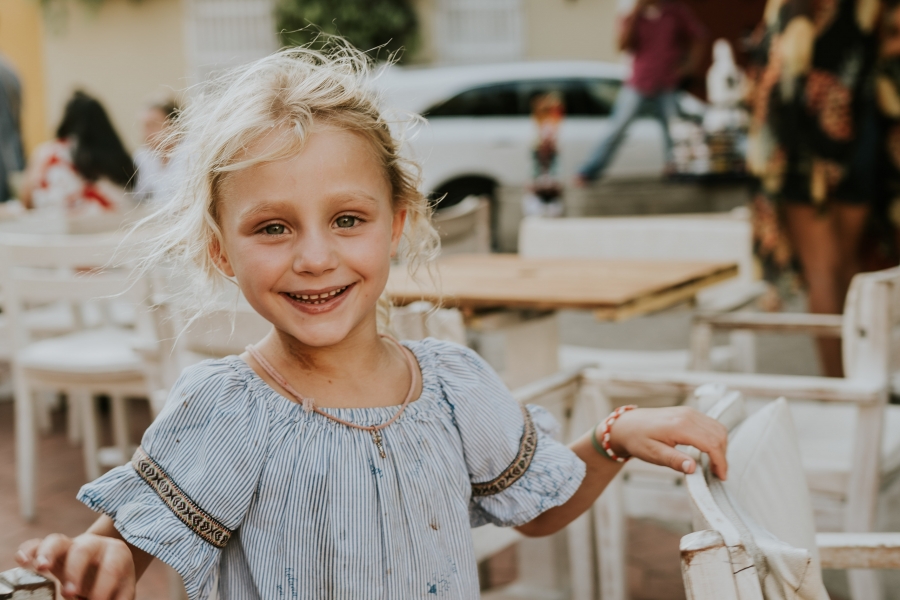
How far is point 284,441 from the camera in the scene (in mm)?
1187

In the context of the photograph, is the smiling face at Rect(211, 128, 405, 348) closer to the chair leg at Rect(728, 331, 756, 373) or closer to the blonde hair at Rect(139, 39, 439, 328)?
the blonde hair at Rect(139, 39, 439, 328)

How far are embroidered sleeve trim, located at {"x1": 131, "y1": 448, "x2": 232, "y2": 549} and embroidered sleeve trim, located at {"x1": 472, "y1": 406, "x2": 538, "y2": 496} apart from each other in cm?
36

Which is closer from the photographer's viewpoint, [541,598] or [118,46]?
[541,598]

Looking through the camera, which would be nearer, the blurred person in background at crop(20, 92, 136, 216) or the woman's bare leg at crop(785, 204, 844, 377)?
the woman's bare leg at crop(785, 204, 844, 377)

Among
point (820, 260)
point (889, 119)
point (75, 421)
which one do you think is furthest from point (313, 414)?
point (75, 421)

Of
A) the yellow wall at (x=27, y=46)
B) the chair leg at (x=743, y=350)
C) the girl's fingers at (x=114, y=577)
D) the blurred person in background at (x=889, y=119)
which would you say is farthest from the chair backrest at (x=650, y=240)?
the yellow wall at (x=27, y=46)

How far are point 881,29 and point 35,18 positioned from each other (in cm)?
1401

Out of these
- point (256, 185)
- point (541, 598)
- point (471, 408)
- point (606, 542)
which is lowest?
point (541, 598)

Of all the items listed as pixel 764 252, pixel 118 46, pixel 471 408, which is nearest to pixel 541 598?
pixel 471 408

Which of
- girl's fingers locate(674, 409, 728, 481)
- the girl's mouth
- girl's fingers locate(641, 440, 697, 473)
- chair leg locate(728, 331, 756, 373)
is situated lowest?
chair leg locate(728, 331, 756, 373)

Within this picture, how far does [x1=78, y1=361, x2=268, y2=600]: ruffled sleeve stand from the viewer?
1.12 m

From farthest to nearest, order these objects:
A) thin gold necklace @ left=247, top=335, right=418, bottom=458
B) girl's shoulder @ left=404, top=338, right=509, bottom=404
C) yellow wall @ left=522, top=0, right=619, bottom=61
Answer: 1. yellow wall @ left=522, top=0, right=619, bottom=61
2. girl's shoulder @ left=404, top=338, right=509, bottom=404
3. thin gold necklace @ left=247, top=335, right=418, bottom=458

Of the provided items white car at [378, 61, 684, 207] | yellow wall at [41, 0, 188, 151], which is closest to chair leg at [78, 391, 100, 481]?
white car at [378, 61, 684, 207]

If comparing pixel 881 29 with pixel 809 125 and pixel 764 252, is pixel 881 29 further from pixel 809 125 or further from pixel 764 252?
pixel 764 252
